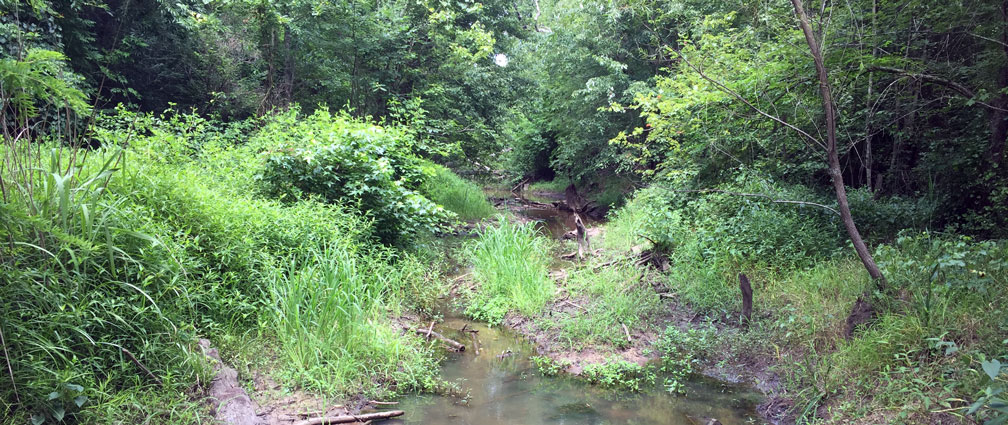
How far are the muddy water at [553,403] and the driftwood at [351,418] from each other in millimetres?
78

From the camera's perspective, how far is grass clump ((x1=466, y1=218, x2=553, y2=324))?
674 cm

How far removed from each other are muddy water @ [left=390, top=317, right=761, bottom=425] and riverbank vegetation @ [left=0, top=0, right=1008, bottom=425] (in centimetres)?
21

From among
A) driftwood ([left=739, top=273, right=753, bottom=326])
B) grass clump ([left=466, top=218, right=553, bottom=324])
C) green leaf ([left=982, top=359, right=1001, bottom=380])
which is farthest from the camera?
grass clump ([left=466, top=218, right=553, bottom=324])

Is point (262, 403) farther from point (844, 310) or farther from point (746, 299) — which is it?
point (844, 310)

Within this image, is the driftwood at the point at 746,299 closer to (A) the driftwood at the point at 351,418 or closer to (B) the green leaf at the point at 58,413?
(A) the driftwood at the point at 351,418

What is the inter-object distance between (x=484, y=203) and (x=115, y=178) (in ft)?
32.3

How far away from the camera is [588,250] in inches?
353

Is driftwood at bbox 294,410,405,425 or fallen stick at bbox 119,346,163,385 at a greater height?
fallen stick at bbox 119,346,163,385

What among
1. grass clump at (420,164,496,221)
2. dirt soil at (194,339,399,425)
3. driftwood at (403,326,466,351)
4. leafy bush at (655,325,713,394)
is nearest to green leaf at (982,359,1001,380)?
leafy bush at (655,325,713,394)

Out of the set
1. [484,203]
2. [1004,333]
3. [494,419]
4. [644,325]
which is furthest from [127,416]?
[484,203]

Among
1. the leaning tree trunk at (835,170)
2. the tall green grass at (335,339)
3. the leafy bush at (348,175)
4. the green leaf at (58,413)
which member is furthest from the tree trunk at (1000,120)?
the green leaf at (58,413)

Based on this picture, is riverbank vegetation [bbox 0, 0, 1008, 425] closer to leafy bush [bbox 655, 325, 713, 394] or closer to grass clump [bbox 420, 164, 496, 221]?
leafy bush [bbox 655, 325, 713, 394]

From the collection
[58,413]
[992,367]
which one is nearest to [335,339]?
[58,413]

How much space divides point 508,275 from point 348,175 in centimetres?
257
